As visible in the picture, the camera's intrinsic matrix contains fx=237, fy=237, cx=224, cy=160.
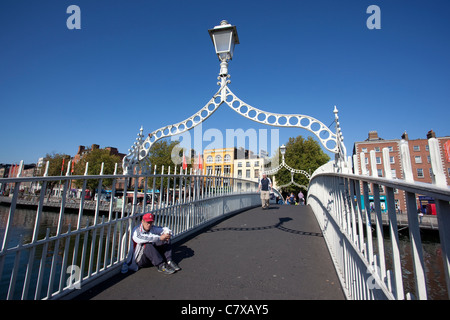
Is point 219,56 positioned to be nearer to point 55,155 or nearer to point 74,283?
point 74,283

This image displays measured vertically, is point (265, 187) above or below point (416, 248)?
above

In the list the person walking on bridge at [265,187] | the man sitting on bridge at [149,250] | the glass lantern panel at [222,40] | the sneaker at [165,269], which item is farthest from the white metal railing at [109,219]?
the glass lantern panel at [222,40]

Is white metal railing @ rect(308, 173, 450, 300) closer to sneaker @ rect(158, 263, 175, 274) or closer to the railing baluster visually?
the railing baluster

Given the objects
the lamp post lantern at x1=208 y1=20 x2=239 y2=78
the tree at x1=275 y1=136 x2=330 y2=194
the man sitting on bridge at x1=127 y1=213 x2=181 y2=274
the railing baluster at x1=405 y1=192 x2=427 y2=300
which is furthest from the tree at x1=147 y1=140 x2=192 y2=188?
the railing baluster at x1=405 y1=192 x2=427 y2=300

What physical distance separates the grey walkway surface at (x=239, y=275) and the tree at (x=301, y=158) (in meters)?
37.9

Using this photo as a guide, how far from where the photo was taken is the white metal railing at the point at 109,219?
2548 millimetres

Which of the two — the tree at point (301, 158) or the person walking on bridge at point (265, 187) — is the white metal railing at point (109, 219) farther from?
the tree at point (301, 158)

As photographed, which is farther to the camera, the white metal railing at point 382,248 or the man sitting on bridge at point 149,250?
A: the man sitting on bridge at point 149,250

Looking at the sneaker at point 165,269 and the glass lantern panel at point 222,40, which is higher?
the glass lantern panel at point 222,40

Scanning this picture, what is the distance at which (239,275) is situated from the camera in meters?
3.62

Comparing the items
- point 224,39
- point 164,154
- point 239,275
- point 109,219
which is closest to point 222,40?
point 224,39

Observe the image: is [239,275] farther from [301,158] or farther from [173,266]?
[301,158]

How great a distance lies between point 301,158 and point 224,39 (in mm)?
38432
